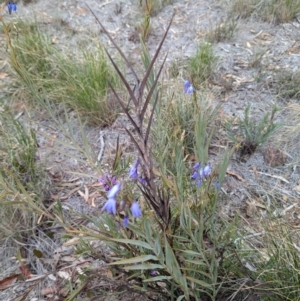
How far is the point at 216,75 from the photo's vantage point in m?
2.83

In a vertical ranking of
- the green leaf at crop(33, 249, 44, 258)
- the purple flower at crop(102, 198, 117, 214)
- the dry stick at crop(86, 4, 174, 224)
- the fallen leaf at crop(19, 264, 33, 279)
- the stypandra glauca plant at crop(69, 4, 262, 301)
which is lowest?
the fallen leaf at crop(19, 264, 33, 279)

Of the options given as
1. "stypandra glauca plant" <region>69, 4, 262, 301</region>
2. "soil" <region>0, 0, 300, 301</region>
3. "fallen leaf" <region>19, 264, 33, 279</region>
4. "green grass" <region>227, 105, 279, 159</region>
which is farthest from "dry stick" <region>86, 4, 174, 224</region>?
"green grass" <region>227, 105, 279, 159</region>

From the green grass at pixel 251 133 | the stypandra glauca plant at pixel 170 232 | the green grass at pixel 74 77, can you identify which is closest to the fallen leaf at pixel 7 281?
the stypandra glauca plant at pixel 170 232

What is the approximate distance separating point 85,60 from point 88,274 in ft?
5.36

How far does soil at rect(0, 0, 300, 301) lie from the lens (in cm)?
199

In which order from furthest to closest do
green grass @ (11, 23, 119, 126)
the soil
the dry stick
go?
1. green grass @ (11, 23, 119, 126)
2. the soil
3. the dry stick

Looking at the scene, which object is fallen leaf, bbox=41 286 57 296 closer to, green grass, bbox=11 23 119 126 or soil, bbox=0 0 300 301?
soil, bbox=0 0 300 301

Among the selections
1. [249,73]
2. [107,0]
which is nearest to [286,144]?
[249,73]

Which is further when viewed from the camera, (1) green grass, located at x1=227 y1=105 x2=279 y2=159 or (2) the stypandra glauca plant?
(1) green grass, located at x1=227 y1=105 x2=279 y2=159

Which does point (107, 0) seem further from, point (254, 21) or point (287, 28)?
point (287, 28)

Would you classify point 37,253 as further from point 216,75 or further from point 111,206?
point 216,75

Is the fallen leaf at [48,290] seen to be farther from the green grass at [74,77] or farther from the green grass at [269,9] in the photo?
the green grass at [269,9]

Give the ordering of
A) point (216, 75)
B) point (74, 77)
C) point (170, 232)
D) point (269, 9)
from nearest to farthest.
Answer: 1. point (170, 232)
2. point (74, 77)
3. point (216, 75)
4. point (269, 9)

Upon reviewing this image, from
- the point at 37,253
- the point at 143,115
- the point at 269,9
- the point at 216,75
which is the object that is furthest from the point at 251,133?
the point at 269,9
